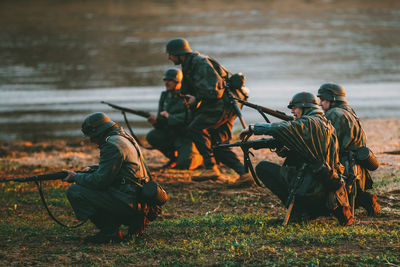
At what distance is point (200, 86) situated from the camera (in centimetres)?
970

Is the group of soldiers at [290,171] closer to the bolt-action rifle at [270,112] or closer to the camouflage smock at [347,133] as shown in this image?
the camouflage smock at [347,133]

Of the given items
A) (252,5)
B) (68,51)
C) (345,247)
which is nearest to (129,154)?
(345,247)

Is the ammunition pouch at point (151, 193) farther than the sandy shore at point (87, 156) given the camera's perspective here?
No

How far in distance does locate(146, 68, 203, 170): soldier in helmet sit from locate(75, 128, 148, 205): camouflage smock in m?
4.31

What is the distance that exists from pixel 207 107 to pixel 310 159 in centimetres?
342

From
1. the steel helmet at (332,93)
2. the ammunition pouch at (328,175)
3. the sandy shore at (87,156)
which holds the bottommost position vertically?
the sandy shore at (87,156)

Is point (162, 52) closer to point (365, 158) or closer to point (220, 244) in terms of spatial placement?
point (365, 158)

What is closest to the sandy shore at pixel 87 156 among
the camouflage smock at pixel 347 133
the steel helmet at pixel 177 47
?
the camouflage smock at pixel 347 133

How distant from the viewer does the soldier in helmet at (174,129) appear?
10945 millimetres

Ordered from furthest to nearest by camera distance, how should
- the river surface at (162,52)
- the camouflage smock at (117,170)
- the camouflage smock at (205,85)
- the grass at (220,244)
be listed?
the river surface at (162,52) < the camouflage smock at (205,85) < the camouflage smock at (117,170) < the grass at (220,244)

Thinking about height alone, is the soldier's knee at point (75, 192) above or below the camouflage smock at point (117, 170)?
below

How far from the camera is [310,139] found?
6.58m

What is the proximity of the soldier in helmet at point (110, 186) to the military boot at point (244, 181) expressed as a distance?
301 centimetres

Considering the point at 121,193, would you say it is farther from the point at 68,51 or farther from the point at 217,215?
the point at 68,51
